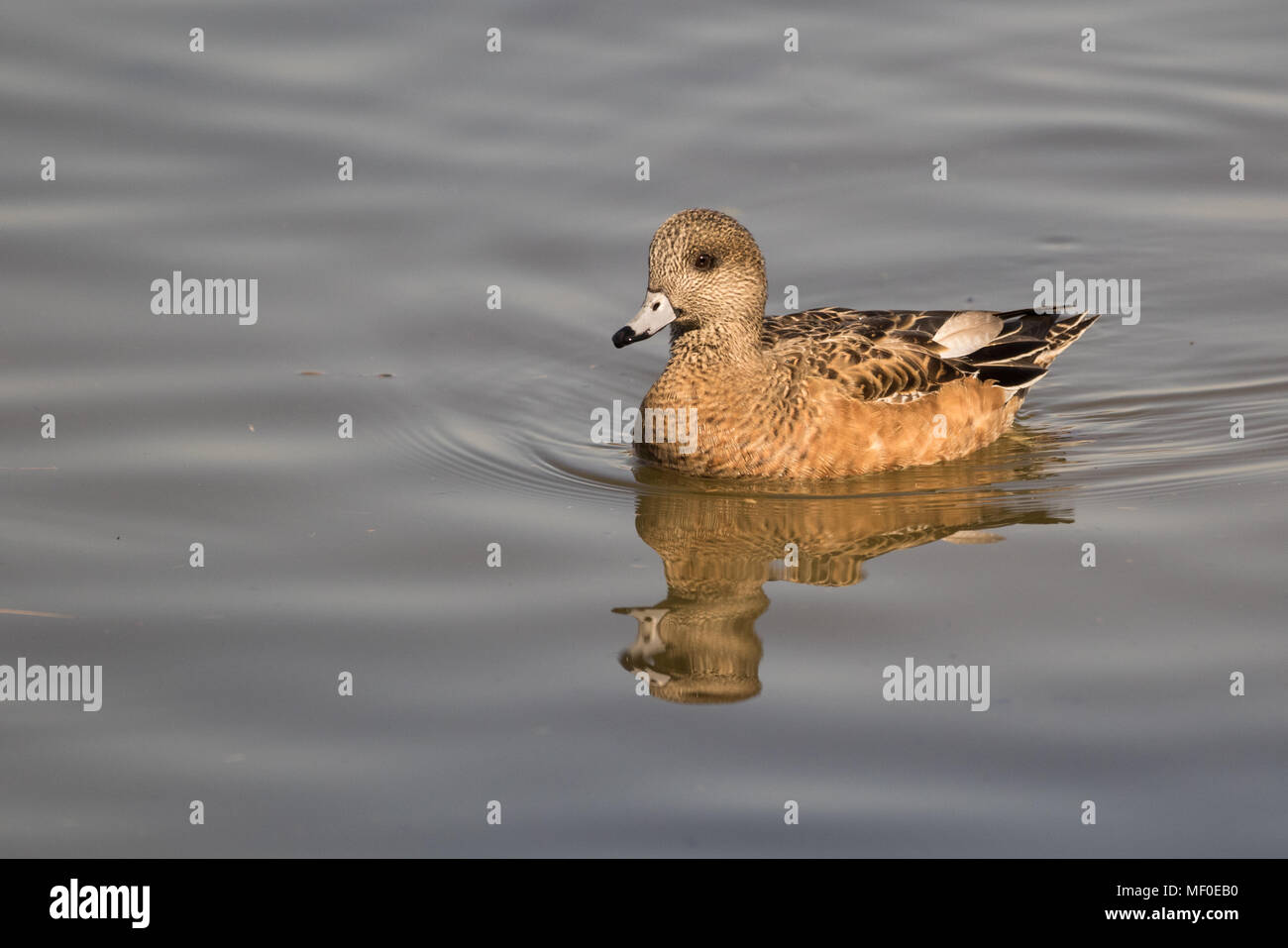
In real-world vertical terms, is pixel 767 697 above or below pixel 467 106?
below

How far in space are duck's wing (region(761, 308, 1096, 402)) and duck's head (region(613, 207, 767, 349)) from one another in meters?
0.37

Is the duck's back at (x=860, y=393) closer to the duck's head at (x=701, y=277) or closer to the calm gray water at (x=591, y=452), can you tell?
the calm gray water at (x=591, y=452)

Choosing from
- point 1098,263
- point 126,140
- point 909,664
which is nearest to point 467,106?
point 126,140

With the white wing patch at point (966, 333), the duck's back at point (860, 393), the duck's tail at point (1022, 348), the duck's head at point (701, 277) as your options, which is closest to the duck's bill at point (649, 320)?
the duck's head at point (701, 277)

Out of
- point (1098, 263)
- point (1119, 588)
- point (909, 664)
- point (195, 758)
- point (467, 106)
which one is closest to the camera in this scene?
point (195, 758)

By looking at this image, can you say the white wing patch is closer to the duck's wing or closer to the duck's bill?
the duck's wing

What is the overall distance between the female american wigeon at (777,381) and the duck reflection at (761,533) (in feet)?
0.46

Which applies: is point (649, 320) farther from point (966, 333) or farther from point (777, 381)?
point (966, 333)

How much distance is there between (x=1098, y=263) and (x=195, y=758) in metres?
7.20

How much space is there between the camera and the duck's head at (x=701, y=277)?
902 cm

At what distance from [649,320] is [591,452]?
88cm

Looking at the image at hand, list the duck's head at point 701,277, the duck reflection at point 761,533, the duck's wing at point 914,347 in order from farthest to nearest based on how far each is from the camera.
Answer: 1. the duck's wing at point 914,347
2. the duck's head at point 701,277
3. the duck reflection at point 761,533

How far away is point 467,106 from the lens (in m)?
12.8

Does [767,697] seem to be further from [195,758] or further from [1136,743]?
[195,758]
